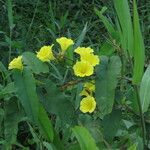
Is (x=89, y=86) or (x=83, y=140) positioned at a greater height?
(x=89, y=86)

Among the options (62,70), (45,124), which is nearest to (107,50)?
(62,70)

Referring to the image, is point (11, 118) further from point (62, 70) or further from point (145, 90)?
point (145, 90)

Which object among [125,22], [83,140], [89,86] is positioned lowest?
[83,140]

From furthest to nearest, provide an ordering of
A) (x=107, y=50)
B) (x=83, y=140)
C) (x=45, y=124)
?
(x=107, y=50), (x=45, y=124), (x=83, y=140)

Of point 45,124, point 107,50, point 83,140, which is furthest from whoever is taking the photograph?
point 107,50

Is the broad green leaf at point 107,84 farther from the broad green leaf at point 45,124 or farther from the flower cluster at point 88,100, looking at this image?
the broad green leaf at point 45,124

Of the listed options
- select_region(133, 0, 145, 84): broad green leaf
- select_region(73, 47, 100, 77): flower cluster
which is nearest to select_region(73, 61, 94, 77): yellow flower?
select_region(73, 47, 100, 77): flower cluster

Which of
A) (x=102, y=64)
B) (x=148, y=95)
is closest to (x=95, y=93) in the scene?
(x=102, y=64)
